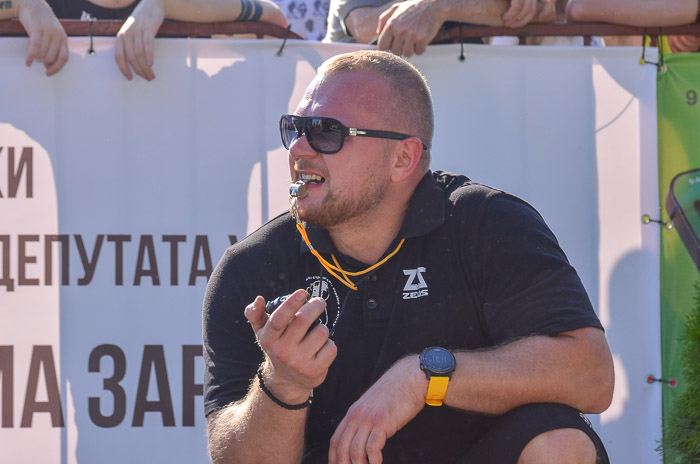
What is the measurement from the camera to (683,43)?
13.4ft

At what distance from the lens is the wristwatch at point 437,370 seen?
2.25m

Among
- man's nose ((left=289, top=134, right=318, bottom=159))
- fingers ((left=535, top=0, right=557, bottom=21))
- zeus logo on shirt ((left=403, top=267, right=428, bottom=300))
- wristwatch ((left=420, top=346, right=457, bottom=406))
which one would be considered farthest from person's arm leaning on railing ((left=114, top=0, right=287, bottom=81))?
wristwatch ((left=420, top=346, right=457, bottom=406))

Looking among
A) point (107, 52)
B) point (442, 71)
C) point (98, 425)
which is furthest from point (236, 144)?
point (98, 425)

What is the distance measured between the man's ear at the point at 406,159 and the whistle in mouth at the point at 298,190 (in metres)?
0.30

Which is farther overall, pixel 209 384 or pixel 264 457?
pixel 209 384

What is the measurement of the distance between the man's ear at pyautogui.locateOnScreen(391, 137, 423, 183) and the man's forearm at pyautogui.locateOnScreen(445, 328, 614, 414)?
675mm

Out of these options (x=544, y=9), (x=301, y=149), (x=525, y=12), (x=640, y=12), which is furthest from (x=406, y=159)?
(x=640, y=12)

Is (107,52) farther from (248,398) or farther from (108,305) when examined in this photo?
(248,398)

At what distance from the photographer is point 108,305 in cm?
367

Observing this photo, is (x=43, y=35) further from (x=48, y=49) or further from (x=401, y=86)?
(x=401, y=86)

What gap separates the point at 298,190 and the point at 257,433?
74 cm

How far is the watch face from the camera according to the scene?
2256 millimetres

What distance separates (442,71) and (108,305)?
1772 millimetres

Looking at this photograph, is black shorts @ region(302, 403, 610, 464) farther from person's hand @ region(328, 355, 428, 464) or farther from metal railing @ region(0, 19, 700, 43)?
metal railing @ region(0, 19, 700, 43)
